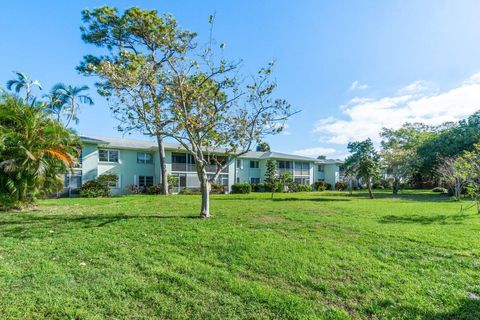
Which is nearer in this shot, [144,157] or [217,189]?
[144,157]

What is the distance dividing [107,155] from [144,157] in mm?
3882

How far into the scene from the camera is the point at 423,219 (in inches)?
472

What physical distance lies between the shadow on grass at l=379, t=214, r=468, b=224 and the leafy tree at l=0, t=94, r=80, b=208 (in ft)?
48.3

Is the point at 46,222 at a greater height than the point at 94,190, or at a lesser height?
lesser

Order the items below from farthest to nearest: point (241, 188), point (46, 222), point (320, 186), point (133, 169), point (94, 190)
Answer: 1. point (320, 186)
2. point (241, 188)
3. point (133, 169)
4. point (94, 190)
5. point (46, 222)

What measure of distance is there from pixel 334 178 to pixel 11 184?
44.0m

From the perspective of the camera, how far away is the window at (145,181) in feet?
100

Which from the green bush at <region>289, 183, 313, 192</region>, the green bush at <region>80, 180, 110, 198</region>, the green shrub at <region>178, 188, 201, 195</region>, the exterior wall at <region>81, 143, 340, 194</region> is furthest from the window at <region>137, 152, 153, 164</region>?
the green bush at <region>289, 183, 313, 192</region>

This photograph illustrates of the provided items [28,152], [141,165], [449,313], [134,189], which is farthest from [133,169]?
[449,313]

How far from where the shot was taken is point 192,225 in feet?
30.8

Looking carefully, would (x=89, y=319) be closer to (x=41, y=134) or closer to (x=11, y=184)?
(x=11, y=184)

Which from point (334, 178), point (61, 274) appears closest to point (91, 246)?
point (61, 274)

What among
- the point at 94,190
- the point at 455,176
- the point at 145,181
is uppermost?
the point at 455,176

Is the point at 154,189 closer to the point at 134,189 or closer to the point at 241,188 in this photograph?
the point at 134,189
